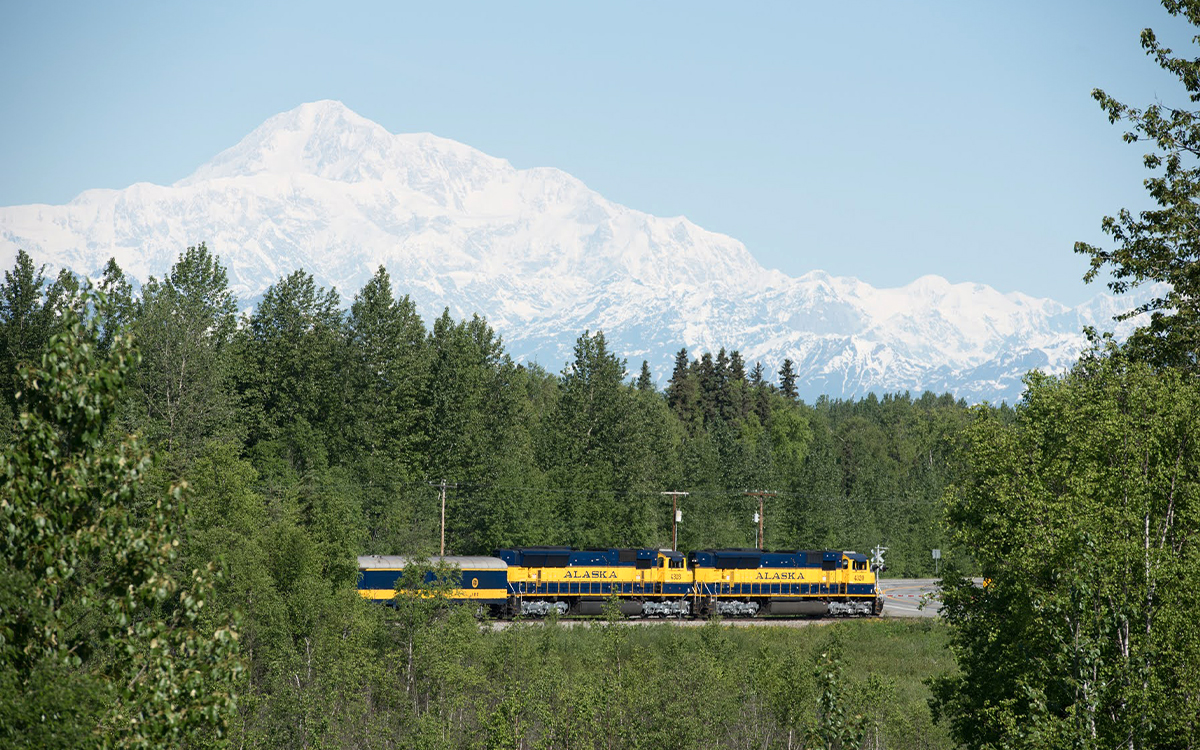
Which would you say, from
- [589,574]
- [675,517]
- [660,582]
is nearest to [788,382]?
[675,517]

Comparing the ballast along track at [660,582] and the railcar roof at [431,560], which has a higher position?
the railcar roof at [431,560]

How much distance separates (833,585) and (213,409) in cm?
4314

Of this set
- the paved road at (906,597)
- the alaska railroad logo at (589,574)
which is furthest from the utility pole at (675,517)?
the paved road at (906,597)

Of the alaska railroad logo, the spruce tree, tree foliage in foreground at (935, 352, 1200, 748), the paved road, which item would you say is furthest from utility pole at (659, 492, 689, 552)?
the spruce tree

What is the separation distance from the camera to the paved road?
75000 mm


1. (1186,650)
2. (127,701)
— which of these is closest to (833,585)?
(1186,650)

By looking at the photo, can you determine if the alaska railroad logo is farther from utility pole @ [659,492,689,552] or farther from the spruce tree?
the spruce tree

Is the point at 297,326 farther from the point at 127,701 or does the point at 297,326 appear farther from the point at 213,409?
the point at 127,701

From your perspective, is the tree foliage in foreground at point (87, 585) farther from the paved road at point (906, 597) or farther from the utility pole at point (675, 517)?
the utility pole at point (675, 517)

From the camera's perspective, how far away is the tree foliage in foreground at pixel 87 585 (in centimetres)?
1119

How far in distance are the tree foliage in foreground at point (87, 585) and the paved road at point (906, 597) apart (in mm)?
54733

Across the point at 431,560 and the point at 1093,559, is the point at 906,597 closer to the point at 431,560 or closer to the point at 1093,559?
the point at 431,560

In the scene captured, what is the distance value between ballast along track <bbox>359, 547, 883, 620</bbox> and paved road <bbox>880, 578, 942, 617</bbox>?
6.14 m

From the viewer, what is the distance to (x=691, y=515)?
90375mm
